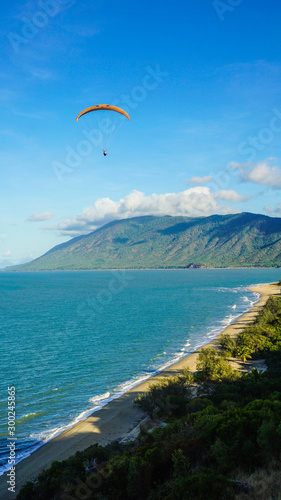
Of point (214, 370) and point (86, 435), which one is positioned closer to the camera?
point (86, 435)

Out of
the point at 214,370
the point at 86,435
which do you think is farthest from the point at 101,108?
the point at 86,435

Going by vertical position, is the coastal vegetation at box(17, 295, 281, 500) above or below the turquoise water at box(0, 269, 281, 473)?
above

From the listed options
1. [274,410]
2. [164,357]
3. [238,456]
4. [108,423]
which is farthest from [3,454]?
[164,357]

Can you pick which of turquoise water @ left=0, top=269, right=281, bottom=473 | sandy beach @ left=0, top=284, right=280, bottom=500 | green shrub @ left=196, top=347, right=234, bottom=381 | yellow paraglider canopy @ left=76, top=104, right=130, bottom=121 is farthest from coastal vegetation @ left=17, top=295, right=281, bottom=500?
yellow paraglider canopy @ left=76, top=104, right=130, bottom=121

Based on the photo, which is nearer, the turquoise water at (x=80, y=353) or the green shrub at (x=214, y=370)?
the turquoise water at (x=80, y=353)

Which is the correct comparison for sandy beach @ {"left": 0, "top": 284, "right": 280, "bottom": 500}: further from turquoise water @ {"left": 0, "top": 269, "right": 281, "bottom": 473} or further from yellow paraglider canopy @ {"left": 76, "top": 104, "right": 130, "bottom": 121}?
yellow paraglider canopy @ {"left": 76, "top": 104, "right": 130, "bottom": 121}

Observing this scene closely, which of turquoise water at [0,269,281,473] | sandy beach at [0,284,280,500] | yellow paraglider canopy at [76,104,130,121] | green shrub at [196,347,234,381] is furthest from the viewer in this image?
yellow paraglider canopy at [76,104,130,121]

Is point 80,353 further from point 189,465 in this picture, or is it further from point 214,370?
point 189,465

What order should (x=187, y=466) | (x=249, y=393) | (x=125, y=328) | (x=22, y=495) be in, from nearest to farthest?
(x=187, y=466)
(x=22, y=495)
(x=249, y=393)
(x=125, y=328)

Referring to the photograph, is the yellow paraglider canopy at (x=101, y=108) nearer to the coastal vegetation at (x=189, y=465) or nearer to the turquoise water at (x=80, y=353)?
the turquoise water at (x=80, y=353)

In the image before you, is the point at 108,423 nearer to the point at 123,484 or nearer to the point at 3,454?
the point at 3,454

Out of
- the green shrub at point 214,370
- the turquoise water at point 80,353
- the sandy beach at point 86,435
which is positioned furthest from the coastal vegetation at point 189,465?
the green shrub at point 214,370
